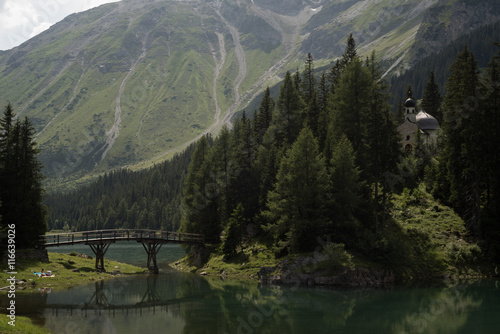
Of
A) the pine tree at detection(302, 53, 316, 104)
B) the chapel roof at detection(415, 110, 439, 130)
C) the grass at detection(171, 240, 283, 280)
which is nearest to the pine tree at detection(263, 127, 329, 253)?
the grass at detection(171, 240, 283, 280)

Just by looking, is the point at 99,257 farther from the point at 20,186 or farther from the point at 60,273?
the point at 20,186

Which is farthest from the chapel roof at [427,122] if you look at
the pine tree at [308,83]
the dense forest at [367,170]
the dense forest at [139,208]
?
the dense forest at [139,208]

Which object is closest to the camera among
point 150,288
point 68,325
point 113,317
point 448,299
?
point 68,325

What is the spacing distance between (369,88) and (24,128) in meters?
45.2

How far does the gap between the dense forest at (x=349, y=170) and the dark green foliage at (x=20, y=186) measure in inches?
918

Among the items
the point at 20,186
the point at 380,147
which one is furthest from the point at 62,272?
the point at 380,147

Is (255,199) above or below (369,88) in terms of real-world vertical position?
below

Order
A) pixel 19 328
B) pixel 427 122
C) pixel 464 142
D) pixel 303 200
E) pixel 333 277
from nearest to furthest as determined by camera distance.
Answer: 1. pixel 19 328
2. pixel 333 277
3. pixel 303 200
4. pixel 464 142
5. pixel 427 122

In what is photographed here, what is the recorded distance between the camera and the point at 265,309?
113ft

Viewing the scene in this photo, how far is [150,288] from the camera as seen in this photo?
47438mm

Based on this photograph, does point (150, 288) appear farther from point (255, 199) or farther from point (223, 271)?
point (255, 199)

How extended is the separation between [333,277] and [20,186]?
38.8 metres

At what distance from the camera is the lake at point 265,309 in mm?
28406

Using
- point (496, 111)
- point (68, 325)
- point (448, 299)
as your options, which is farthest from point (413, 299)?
point (68, 325)
